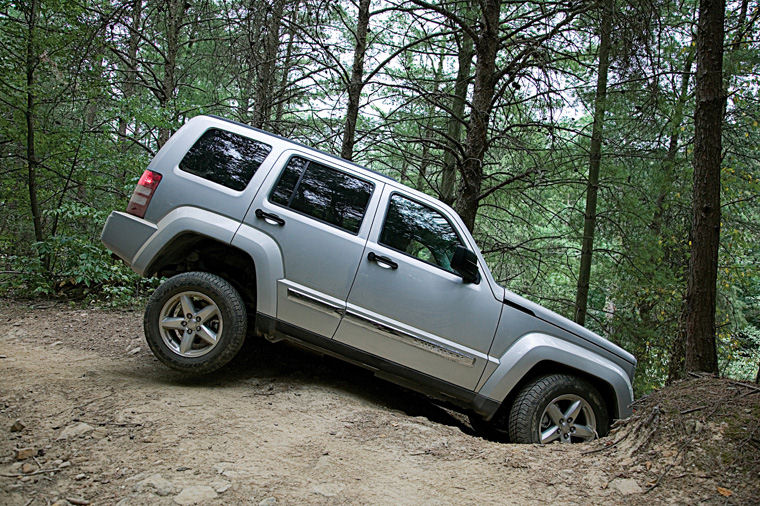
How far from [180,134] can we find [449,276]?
106 inches

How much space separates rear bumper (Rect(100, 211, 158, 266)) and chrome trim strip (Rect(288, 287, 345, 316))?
1.29 m

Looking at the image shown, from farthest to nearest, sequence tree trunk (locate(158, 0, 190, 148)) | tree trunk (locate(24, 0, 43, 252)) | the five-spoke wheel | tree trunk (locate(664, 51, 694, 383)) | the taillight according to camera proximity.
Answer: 1. tree trunk (locate(158, 0, 190, 148))
2. tree trunk (locate(664, 51, 694, 383))
3. tree trunk (locate(24, 0, 43, 252))
4. the five-spoke wheel
5. the taillight

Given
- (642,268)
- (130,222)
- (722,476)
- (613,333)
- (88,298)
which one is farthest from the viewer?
(613,333)

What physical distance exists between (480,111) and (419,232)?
10.2 feet

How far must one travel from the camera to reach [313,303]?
4.10 m

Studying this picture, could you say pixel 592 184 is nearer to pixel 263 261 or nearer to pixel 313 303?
pixel 313 303

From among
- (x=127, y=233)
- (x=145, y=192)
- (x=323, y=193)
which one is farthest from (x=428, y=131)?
(x=127, y=233)

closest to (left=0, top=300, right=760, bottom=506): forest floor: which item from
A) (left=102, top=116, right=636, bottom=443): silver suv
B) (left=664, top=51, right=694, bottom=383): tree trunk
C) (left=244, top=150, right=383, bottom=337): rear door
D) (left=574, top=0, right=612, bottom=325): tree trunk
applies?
(left=102, top=116, right=636, bottom=443): silver suv

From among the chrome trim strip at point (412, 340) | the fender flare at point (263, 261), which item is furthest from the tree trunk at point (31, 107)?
the chrome trim strip at point (412, 340)

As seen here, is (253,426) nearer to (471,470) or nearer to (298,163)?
(471,470)

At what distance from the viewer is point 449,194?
9.72 m

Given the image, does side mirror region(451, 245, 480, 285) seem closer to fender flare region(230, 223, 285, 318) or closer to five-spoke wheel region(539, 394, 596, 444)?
five-spoke wheel region(539, 394, 596, 444)

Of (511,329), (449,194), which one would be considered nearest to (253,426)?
(511,329)

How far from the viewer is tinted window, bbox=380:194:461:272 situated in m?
4.31
